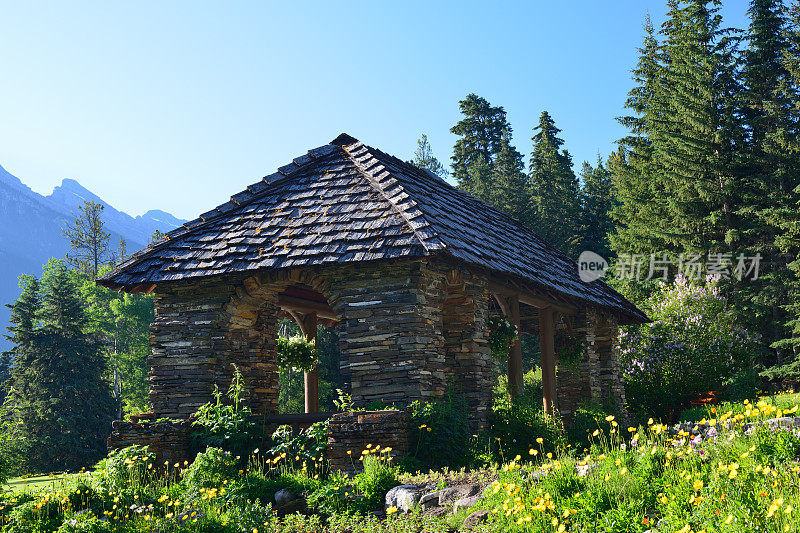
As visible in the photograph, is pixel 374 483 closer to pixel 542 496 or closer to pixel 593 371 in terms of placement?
pixel 542 496

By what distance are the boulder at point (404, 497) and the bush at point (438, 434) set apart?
1737 mm

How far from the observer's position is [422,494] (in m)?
6.36

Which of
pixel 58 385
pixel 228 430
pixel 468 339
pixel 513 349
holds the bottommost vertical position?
pixel 228 430

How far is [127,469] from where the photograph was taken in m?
8.16

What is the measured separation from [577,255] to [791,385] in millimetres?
15990

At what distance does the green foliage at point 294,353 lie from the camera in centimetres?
1130

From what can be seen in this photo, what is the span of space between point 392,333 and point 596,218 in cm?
3630

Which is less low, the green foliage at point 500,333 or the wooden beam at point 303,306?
the wooden beam at point 303,306

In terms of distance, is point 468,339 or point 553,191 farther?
point 553,191

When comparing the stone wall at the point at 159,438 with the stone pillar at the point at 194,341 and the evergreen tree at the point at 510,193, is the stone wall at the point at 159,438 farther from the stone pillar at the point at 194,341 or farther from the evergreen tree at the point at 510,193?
the evergreen tree at the point at 510,193

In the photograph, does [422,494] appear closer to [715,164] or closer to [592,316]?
[592,316]

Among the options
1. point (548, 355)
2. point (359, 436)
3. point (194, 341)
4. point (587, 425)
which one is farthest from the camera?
point (548, 355)

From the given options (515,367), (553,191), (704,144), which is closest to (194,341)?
(515,367)

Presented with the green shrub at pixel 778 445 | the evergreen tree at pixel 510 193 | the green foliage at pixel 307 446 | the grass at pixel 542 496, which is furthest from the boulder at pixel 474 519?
the evergreen tree at pixel 510 193
